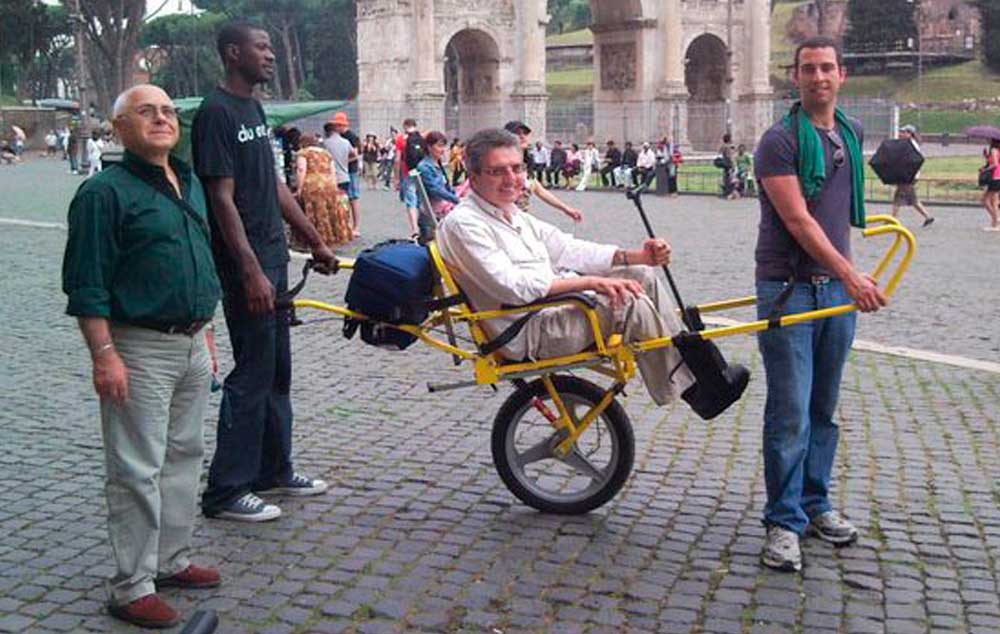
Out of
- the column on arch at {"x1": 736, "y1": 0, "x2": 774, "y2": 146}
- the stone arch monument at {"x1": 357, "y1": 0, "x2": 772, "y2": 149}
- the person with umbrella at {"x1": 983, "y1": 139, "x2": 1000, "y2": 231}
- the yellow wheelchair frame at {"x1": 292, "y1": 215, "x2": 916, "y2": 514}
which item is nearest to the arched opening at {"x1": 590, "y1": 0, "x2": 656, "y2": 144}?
the stone arch monument at {"x1": 357, "y1": 0, "x2": 772, "y2": 149}

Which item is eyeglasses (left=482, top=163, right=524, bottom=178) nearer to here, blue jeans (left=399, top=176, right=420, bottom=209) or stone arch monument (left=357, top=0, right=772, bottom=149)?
blue jeans (left=399, top=176, right=420, bottom=209)

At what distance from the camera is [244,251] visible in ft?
18.0

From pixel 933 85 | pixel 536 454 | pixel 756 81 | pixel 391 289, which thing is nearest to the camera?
pixel 391 289

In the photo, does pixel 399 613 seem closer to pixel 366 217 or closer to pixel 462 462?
pixel 462 462

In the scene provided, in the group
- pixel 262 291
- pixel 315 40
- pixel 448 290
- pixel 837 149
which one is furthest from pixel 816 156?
→ pixel 315 40

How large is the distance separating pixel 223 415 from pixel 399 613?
147cm

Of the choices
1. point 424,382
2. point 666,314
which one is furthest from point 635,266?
point 424,382

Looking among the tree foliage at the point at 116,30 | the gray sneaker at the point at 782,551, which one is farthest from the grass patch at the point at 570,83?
the gray sneaker at the point at 782,551

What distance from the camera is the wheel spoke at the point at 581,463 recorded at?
5.91 meters

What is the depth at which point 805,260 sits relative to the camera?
5277 mm

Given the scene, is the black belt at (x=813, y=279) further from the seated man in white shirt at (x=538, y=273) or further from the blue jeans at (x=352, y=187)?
the blue jeans at (x=352, y=187)

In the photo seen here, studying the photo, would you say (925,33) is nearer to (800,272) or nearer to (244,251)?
(800,272)

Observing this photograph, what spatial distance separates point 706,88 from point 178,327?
54.1m

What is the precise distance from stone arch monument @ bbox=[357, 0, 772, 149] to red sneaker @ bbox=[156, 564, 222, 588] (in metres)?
42.6
